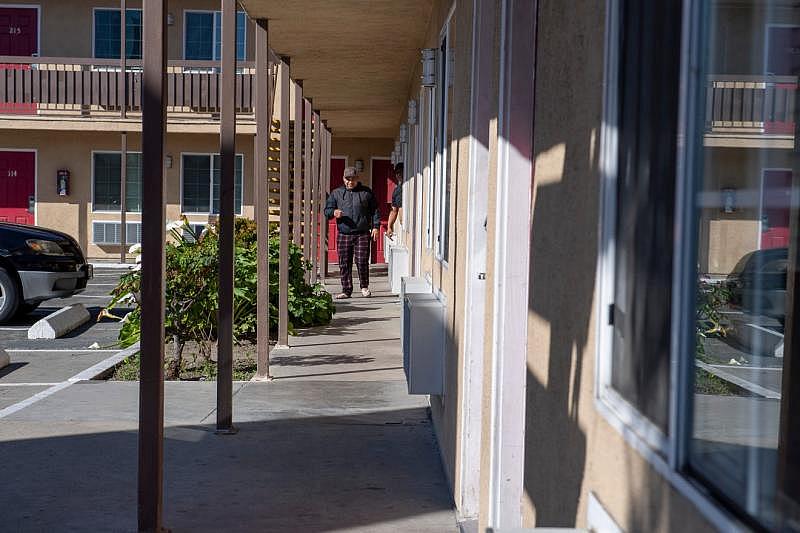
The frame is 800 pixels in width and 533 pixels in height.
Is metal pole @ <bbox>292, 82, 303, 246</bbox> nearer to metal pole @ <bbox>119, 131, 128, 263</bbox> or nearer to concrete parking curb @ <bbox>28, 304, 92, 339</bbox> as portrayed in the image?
concrete parking curb @ <bbox>28, 304, 92, 339</bbox>

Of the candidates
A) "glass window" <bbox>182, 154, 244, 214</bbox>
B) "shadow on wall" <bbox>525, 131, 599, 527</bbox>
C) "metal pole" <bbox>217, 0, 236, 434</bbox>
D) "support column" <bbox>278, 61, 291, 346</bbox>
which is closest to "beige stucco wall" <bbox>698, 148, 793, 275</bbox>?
"shadow on wall" <bbox>525, 131, 599, 527</bbox>

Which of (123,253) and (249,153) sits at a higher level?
(249,153)

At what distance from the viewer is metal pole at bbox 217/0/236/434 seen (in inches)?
266

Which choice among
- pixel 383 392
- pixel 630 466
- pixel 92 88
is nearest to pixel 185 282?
pixel 383 392

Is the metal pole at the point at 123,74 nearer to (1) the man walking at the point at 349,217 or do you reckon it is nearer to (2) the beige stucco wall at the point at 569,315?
(1) the man walking at the point at 349,217

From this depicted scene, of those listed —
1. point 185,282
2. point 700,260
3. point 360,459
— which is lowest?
point 360,459

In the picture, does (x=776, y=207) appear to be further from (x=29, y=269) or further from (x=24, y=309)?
(x=24, y=309)

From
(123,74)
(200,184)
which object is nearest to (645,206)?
(123,74)

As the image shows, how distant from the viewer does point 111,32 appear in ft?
85.7

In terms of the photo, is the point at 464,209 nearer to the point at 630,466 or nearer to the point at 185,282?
the point at 630,466

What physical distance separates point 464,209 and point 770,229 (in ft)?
11.7

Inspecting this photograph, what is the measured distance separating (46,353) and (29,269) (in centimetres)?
268

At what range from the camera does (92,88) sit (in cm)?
2356

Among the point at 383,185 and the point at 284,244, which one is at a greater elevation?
the point at 383,185
